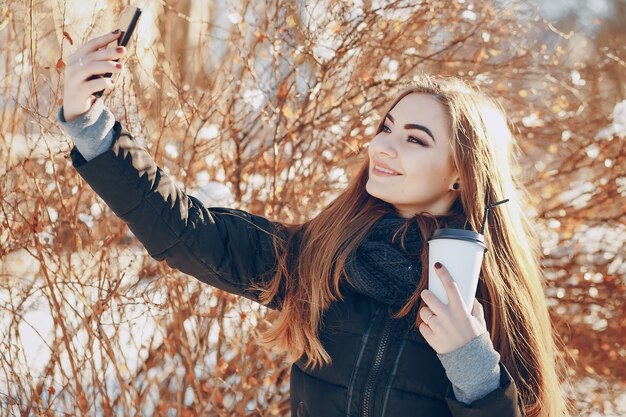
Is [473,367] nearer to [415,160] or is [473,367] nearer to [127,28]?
[415,160]

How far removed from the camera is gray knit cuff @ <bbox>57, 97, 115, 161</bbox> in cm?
171

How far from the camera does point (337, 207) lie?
2371 millimetres

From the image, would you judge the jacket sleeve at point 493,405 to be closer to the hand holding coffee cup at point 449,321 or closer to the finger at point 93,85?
the hand holding coffee cup at point 449,321

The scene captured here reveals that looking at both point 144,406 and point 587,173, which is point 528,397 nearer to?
point 144,406

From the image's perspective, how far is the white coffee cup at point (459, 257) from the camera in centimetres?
179

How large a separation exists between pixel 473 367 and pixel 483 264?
0.43 meters

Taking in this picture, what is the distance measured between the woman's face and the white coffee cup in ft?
1.21

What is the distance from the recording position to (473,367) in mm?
1819

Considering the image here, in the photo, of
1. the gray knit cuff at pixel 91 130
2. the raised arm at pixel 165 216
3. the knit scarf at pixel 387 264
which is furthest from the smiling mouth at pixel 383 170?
the gray knit cuff at pixel 91 130

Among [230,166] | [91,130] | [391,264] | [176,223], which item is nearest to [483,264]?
[391,264]

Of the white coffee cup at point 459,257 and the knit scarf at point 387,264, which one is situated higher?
the knit scarf at point 387,264

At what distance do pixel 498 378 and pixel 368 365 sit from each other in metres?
0.35

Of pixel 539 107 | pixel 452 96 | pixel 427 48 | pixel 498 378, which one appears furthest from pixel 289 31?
pixel 498 378

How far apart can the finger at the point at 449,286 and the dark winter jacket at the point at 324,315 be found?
0.82ft
